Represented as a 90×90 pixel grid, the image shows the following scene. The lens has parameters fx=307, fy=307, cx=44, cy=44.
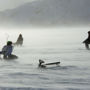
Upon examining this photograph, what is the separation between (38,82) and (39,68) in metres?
3.22

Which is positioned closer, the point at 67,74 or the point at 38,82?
the point at 38,82

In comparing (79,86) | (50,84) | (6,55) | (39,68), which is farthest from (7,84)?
(6,55)

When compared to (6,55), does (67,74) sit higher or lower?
lower

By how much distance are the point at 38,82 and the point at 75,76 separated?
5.17 ft

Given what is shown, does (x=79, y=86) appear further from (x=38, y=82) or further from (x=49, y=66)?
(x=49, y=66)

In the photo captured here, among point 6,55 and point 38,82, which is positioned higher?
point 6,55

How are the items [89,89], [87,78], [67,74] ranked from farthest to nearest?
[67,74] < [87,78] < [89,89]

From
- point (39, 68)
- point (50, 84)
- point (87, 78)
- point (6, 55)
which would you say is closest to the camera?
point (50, 84)

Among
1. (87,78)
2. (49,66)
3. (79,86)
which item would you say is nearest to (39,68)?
(49,66)

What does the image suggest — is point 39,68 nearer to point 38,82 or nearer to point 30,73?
point 30,73

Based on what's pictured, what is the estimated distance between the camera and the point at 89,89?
8391mm

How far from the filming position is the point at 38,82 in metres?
9.56

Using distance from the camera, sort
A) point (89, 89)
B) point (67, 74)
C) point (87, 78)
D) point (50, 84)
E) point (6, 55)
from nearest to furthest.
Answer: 1. point (89, 89)
2. point (50, 84)
3. point (87, 78)
4. point (67, 74)
5. point (6, 55)

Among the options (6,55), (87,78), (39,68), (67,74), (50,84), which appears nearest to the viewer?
(50,84)
